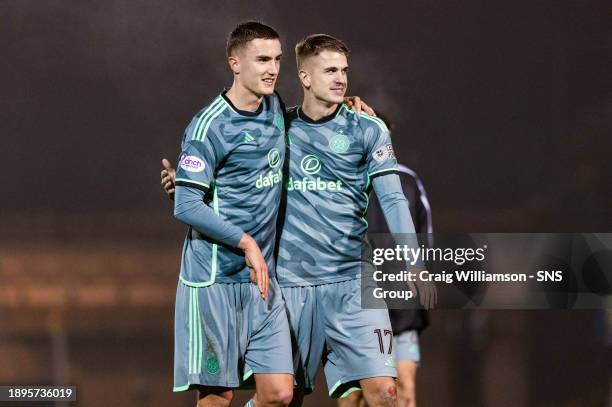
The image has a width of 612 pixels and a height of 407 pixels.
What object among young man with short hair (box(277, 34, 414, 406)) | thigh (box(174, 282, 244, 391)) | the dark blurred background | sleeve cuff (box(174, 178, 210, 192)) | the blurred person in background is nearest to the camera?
sleeve cuff (box(174, 178, 210, 192))

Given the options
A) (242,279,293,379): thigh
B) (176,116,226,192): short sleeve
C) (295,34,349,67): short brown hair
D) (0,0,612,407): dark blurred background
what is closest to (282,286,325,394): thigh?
(242,279,293,379): thigh

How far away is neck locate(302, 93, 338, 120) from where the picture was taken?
4355mm

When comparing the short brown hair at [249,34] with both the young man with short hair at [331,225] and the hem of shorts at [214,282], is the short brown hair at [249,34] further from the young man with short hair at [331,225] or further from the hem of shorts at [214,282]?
the hem of shorts at [214,282]

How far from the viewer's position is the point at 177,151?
586 centimetres

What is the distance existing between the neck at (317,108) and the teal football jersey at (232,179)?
0.83 ft

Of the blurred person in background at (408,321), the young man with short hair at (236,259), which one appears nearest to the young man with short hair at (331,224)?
the young man with short hair at (236,259)

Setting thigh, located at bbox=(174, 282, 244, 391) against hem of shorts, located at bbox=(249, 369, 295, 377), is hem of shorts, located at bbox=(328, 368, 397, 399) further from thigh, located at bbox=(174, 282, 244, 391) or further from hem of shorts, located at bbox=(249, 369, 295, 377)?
thigh, located at bbox=(174, 282, 244, 391)

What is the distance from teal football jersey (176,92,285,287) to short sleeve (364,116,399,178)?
1.24ft

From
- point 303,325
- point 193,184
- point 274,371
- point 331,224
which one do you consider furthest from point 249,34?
point 274,371

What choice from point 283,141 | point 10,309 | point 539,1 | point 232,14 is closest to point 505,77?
point 539,1

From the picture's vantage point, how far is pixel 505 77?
5.89 meters

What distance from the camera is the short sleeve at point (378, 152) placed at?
427cm

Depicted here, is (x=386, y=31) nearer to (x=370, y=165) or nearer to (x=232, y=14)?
(x=232, y=14)

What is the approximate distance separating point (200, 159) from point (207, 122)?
0.16 m
